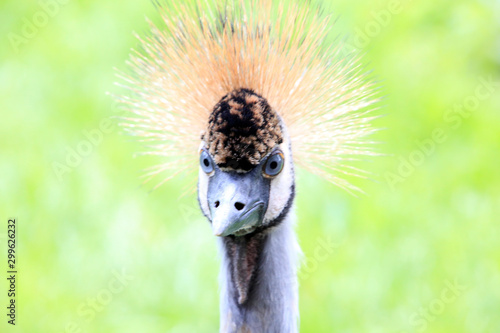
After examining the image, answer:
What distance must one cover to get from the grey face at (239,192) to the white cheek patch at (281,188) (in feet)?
0.05

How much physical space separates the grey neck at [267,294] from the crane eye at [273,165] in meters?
0.14

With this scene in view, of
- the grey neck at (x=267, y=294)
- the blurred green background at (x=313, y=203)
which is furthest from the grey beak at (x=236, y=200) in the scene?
the blurred green background at (x=313, y=203)

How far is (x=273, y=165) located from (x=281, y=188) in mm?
65

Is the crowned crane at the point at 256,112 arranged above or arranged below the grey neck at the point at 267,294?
above

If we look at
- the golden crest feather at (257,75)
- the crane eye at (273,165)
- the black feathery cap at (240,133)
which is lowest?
the crane eye at (273,165)

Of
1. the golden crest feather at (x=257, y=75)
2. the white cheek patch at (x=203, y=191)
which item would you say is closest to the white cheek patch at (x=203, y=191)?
the white cheek patch at (x=203, y=191)

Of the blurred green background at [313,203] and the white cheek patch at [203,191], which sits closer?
the white cheek patch at [203,191]

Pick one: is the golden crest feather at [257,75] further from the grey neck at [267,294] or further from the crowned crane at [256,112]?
the grey neck at [267,294]

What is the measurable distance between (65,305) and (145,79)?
1.17m

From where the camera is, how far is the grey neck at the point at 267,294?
1438 millimetres

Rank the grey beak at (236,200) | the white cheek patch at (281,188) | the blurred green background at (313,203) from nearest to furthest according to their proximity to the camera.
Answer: the grey beak at (236,200) → the white cheek patch at (281,188) → the blurred green background at (313,203)

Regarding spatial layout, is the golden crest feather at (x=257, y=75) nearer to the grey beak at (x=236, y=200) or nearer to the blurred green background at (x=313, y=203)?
the grey beak at (x=236, y=200)

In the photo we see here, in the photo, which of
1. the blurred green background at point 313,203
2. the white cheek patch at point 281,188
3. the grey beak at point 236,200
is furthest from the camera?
the blurred green background at point 313,203

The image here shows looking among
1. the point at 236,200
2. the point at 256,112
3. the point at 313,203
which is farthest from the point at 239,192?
the point at 313,203
